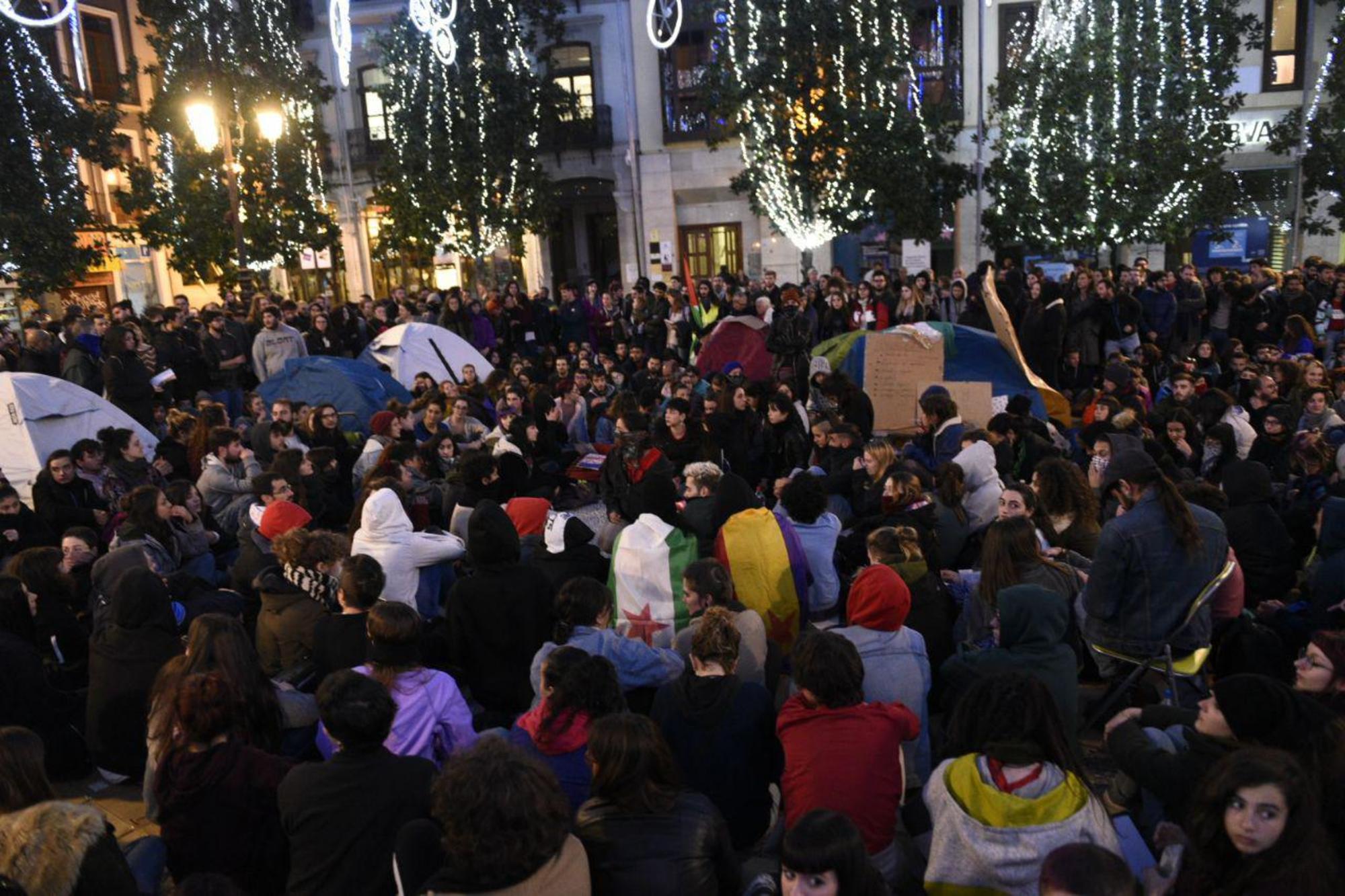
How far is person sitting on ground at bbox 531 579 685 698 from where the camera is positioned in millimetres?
4355

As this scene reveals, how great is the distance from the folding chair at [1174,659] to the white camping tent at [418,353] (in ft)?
33.7

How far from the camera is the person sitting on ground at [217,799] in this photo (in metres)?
3.60

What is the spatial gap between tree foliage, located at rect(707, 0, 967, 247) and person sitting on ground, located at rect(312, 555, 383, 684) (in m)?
17.8

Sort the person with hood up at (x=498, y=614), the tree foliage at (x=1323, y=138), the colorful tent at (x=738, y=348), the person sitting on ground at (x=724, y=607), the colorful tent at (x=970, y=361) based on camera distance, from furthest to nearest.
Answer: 1. the tree foliage at (x=1323, y=138)
2. the colorful tent at (x=738, y=348)
3. the colorful tent at (x=970, y=361)
4. the person with hood up at (x=498, y=614)
5. the person sitting on ground at (x=724, y=607)

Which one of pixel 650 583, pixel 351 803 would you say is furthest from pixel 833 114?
pixel 351 803

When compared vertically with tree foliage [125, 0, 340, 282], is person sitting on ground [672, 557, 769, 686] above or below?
below

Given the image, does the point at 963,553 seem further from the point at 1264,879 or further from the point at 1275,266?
the point at 1275,266

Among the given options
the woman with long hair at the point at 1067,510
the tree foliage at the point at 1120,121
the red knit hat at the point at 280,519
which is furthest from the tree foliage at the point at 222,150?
the woman with long hair at the point at 1067,510

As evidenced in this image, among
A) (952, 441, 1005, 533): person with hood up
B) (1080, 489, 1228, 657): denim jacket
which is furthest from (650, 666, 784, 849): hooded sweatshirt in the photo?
(952, 441, 1005, 533): person with hood up

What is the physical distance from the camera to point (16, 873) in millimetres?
2963

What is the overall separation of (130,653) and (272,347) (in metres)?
9.53

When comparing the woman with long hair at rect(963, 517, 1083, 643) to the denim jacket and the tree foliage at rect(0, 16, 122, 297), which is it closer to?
the denim jacket

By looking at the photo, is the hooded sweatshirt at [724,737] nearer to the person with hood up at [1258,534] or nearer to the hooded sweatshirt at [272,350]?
the person with hood up at [1258,534]

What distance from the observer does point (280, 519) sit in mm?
5965
